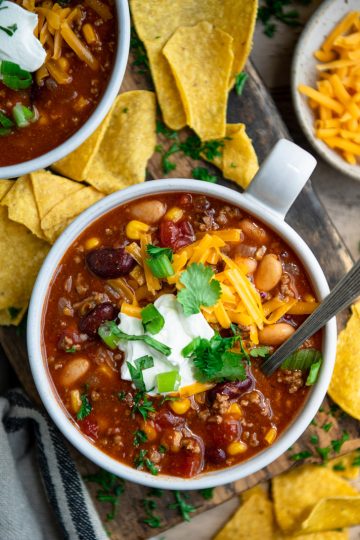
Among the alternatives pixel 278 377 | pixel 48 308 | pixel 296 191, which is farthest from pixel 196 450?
pixel 296 191

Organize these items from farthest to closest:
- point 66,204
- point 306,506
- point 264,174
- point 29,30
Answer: point 306,506 → point 66,204 → point 29,30 → point 264,174

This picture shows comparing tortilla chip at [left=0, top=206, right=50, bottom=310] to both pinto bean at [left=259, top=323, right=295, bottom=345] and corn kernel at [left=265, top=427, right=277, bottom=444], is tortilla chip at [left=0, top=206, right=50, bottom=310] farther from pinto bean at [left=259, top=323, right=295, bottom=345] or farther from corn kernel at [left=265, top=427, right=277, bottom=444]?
corn kernel at [left=265, top=427, right=277, bottom=444]

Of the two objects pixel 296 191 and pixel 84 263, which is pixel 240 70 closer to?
pixel 296 191

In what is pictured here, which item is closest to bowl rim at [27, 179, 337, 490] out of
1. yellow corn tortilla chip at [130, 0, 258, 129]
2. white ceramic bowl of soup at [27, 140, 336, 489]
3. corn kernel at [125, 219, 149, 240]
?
white ceramic bowl of soup at [27, 140, 336, 489]

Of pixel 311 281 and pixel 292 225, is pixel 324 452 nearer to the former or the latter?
pixel 311 281

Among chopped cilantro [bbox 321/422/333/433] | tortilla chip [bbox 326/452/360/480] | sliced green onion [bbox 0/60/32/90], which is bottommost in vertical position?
tortilla chip [bbox 326/452/360/480]
